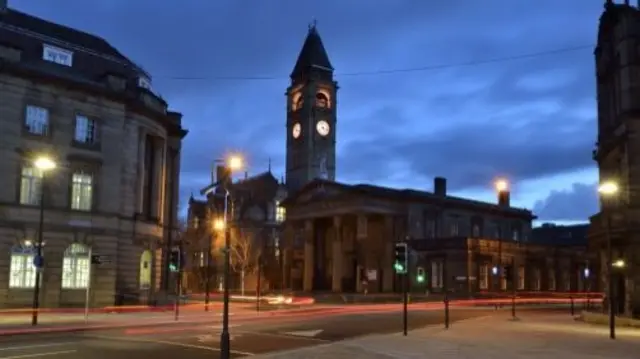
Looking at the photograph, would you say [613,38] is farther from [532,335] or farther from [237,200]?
[237,200]

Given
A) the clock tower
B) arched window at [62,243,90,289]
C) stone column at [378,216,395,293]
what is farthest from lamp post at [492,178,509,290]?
the clock tower

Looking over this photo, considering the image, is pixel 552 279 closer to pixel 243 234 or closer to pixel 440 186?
pixel 440 186

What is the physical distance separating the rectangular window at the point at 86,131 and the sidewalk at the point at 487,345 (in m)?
25.1

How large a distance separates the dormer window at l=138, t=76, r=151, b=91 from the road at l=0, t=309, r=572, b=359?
878 inches

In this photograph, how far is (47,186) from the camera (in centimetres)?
4131

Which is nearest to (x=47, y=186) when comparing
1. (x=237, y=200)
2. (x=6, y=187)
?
(x=6, y=187)

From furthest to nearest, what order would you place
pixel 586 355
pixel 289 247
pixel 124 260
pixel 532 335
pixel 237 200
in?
pixel 237 200 < pixel 289 247 < pixel 124 260 < pixel 532 335 < pixel 586 355

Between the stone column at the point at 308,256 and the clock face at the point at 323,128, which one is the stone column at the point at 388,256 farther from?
the clock face at the point at 323,128

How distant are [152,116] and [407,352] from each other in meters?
33.9

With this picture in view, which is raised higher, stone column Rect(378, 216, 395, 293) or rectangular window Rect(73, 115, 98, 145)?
rectangular window Rect(73, 115, 98, 145)

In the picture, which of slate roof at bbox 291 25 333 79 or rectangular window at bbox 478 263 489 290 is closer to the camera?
rectangular window at bbox 478 263 489 290

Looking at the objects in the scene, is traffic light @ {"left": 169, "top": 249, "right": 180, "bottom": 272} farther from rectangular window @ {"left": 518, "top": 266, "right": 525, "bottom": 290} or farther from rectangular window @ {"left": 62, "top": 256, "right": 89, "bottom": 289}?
rectangular window @ {"left": 518, "top": 266, "right": 525, "bottom": 290}

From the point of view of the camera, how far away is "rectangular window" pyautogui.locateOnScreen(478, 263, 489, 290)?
7244cm

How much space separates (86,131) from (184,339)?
2297cm
